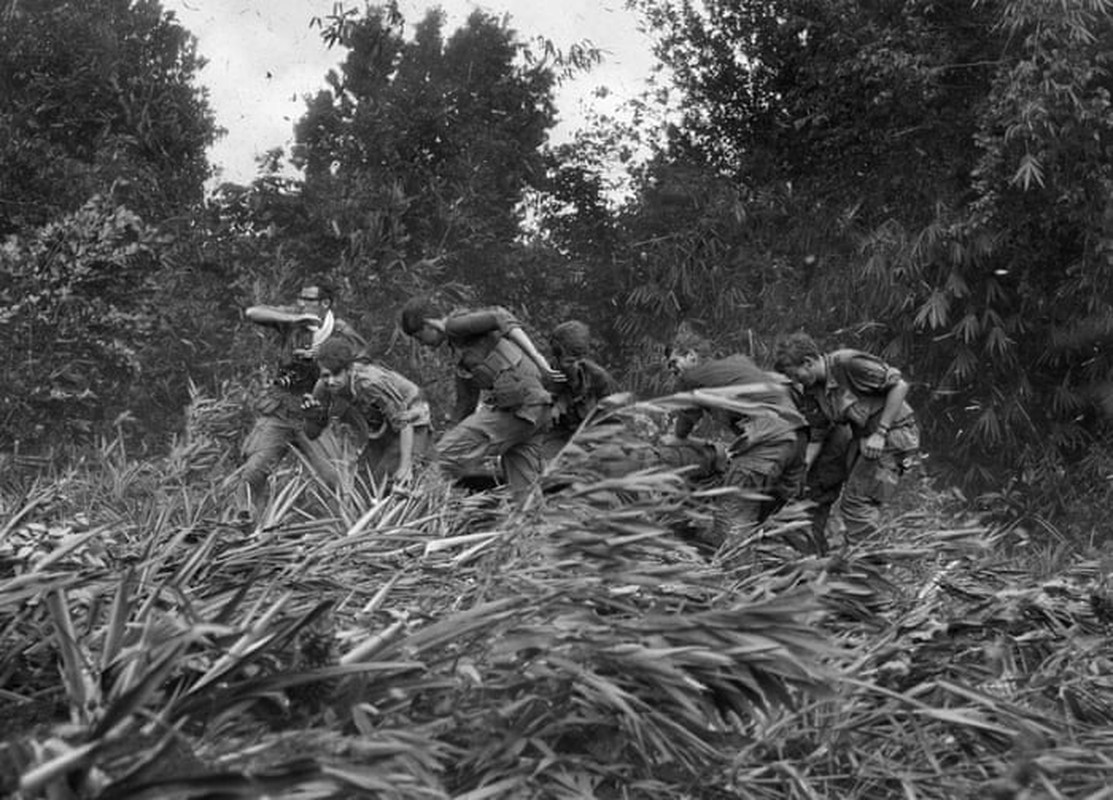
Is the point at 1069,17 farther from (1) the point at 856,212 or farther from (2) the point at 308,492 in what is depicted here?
(2) the point at 308,492

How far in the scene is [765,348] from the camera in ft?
49.1

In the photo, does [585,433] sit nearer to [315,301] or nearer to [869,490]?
[869,490]

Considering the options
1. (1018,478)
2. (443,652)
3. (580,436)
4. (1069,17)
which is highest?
(1069,17)

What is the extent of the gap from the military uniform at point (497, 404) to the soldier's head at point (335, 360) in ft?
1.69

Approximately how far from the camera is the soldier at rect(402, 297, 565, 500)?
7543 mm

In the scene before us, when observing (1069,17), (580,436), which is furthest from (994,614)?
(1069,17)

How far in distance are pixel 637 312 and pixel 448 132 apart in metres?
2.80

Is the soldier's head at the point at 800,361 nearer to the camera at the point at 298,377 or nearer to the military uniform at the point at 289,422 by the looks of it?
the military uniform at the point at 289,422

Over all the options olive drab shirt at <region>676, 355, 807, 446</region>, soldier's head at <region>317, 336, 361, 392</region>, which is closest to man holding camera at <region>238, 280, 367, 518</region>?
soldier's head at <region>317, 336, 361, 392</region>

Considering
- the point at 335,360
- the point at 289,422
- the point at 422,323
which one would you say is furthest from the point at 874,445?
the point at 289,422

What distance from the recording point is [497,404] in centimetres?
755

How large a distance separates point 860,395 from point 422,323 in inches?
84.5

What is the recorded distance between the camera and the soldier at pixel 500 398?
754 cm

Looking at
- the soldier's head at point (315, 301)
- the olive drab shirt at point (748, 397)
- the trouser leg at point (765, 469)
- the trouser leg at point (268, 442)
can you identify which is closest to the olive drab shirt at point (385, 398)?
the trouser leg at point (268, 442)
